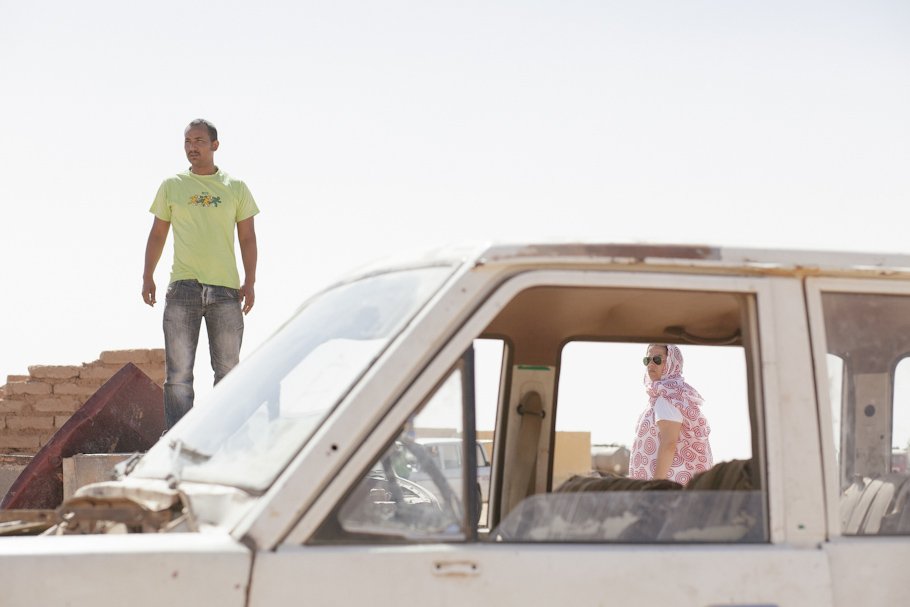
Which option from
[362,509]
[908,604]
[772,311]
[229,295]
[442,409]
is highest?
[229,295]

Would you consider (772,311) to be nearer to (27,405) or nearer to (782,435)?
(782,435)

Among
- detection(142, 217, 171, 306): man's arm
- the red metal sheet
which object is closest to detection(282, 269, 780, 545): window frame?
the red metal sheet

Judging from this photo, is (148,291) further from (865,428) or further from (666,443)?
(865,428)

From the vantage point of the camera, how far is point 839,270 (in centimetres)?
270

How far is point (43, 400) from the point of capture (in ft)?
30.7

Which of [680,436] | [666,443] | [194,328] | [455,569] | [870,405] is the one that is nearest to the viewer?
[455,569]

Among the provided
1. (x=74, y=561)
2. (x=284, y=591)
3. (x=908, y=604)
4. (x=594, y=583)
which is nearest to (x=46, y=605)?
(x=74, y=561)

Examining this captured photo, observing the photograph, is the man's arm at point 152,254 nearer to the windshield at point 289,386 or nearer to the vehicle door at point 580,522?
the windshield at point 289,386

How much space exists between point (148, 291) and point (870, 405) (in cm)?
463

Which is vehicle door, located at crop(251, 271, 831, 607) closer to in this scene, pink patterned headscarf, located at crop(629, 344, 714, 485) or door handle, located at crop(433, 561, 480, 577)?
door handle, located at crop(433, 561, 480, 577)

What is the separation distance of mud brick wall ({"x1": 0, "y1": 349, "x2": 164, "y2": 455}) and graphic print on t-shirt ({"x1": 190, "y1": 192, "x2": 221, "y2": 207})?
8.89 feet

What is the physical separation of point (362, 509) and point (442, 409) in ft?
0.86

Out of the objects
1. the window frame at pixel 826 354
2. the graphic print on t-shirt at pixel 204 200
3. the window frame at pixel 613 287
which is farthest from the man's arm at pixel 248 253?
the window frame at pixel 826 354

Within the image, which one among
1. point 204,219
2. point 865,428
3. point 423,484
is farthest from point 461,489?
point 204,219
